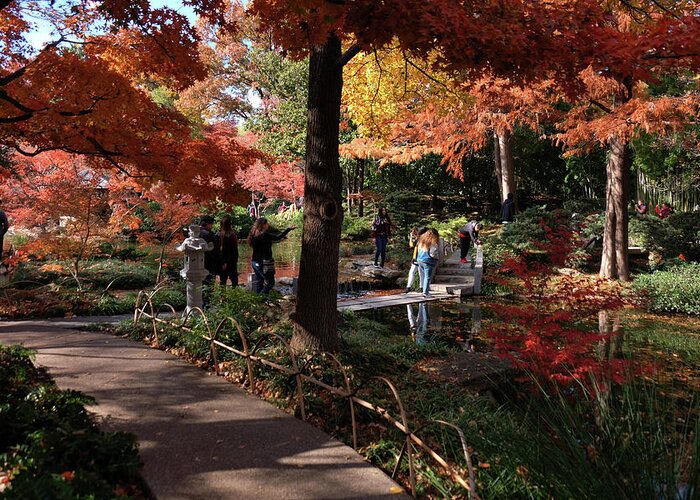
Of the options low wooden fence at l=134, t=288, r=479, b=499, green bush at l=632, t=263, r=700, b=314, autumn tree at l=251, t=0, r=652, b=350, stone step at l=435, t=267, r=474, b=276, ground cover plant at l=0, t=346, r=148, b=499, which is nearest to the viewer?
ground cover plant at l=0, t=346, r=148, b=499

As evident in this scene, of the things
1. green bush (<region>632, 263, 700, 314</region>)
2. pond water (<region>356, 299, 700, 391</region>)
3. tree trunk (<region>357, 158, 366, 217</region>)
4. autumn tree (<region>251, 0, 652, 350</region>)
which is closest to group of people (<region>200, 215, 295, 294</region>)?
pond water (<region>356, 299, 700, 391</region>)

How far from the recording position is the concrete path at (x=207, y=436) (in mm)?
3363

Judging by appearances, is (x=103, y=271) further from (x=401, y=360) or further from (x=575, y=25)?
(x=575, y=25)

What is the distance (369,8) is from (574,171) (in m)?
23.0

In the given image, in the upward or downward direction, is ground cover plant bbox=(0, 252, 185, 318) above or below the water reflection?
above

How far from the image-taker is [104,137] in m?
7.12

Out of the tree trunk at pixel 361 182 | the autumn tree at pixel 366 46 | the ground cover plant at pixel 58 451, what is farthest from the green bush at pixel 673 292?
the tree trunk at pixel 361 182

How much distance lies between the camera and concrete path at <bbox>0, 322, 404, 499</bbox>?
3.36 m

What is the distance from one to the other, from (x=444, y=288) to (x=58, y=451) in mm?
11507

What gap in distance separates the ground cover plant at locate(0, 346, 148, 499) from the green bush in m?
11.1

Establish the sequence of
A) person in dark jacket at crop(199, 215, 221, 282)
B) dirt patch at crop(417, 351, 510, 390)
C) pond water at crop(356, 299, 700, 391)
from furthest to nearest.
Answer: person in dark jacket at crop(199, 215, 221, 282) < pond water at crop(356, 299, 700, 391) < dirt patch at crop(417, 351, 510, 390)

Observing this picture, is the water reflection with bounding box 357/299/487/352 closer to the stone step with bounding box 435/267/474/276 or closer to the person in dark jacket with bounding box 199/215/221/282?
the stone step with bounding box 435/267/474/276

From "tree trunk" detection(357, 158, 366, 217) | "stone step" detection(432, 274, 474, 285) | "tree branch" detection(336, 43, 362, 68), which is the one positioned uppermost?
"tree trunk" detection(357, 158, 366, 217)

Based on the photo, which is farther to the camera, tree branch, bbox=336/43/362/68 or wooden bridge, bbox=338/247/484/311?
wooden bridge, bbox=338/247/484/311
